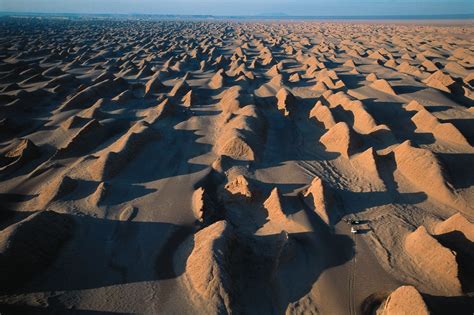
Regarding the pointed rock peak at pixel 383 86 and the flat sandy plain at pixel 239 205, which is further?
the pointed rock peak at pixel 383 86

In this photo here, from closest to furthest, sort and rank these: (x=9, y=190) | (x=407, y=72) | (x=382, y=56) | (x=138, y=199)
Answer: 1. (x=138, y=199)
2. (x=9, y=190)
3. (x=407, y=72)
4. (x=382, y=56)

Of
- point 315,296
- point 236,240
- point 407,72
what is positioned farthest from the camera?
point 407,72

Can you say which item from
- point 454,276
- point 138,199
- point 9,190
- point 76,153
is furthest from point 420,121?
point 9,190

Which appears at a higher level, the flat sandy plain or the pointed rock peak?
the pointed rock peak

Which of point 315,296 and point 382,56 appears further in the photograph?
point 382,56

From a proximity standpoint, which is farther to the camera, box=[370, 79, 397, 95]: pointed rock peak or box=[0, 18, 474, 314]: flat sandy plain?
box=[370, 79, 397, 95]: pointed rock peak

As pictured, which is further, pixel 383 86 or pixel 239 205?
pixel 383 86

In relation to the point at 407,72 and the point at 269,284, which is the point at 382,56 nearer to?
the point at 407,72

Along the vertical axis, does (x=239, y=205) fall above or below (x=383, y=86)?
below
